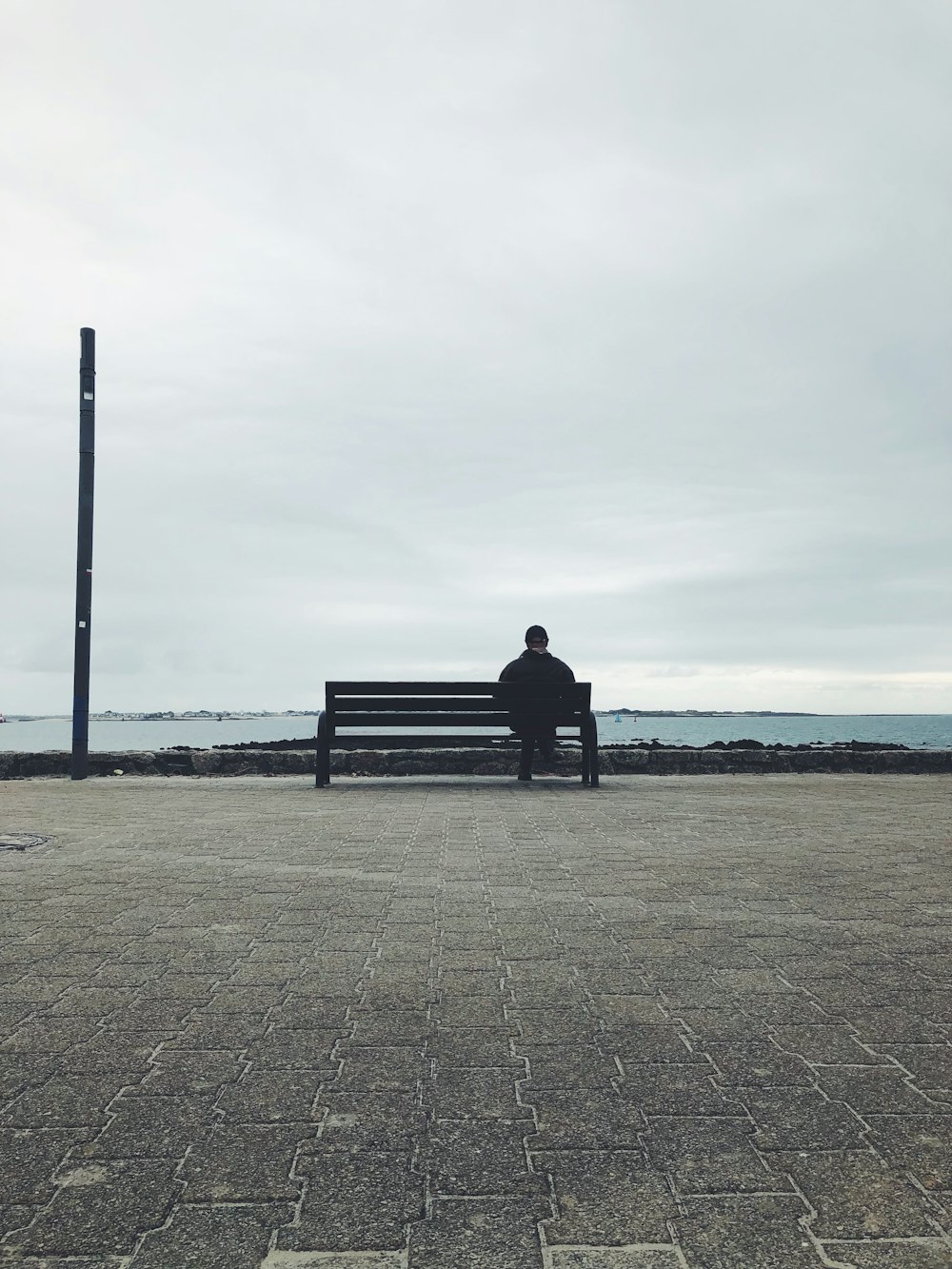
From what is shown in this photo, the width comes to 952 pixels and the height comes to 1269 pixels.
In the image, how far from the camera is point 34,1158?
2.37 metres

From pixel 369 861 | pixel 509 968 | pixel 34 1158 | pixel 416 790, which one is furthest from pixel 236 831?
pixel 34 1158

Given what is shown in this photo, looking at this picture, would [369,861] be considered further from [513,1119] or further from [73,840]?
[513,1119]

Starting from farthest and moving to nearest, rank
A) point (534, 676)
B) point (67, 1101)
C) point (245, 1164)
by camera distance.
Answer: point (534, 676) → point (67, 1101) → point (245, 1164)

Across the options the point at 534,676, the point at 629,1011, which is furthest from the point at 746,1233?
the point at 534,676

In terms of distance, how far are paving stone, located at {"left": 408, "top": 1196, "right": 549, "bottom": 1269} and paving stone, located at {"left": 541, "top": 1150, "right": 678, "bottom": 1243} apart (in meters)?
0.06

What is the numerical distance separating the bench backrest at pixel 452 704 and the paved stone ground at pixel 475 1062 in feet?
14.8

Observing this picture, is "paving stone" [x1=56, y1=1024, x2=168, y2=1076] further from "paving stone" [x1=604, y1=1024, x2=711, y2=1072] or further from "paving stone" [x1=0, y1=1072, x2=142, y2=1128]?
"paving stone" [x1=604, y1=1024, x2=711, y2=1072]

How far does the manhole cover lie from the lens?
667cm

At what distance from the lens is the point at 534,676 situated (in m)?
11.5

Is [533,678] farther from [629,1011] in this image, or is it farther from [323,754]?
[629,1011]

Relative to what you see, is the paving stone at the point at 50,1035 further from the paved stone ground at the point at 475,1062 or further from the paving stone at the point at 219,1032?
the paving stone at the point at 219,1032

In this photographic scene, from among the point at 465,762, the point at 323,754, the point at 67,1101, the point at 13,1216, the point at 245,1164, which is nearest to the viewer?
the point at 13,1216

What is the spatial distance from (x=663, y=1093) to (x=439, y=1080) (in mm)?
606

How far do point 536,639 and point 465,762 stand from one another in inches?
80.2
